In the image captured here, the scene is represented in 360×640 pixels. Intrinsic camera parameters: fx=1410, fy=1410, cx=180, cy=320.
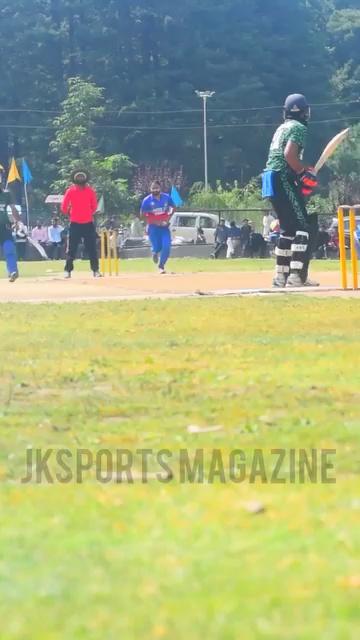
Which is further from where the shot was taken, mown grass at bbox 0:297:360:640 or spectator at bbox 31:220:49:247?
spectator at bbox 31:220:49:247

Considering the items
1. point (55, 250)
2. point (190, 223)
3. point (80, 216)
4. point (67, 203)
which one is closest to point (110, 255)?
point (80, 216)

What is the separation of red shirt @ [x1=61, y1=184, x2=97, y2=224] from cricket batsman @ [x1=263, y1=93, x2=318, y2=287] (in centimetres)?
606

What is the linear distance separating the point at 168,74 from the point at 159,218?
2846 inches

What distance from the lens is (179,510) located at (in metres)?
4.73

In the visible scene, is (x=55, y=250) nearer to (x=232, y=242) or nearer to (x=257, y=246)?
(x=232, y=242)

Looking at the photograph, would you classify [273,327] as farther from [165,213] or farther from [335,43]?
[335,43]

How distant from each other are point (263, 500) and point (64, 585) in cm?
110

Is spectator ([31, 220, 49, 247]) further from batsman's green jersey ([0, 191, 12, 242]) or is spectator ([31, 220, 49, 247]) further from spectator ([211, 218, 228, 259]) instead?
batsman's green jersey ([0, 191, 12, 242])

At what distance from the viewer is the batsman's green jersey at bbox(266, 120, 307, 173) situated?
50.5 ft

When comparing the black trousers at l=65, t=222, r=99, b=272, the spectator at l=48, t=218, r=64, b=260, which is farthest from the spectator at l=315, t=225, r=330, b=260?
the black trousers at l=65, t=222, r=99, b=272

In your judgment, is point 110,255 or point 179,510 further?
point 110,255

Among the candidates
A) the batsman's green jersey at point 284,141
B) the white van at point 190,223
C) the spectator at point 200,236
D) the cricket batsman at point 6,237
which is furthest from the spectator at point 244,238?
the batsman's green jersey at point 284,141

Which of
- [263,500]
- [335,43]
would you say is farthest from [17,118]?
[263,500]

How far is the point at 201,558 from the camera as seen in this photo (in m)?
4.14
